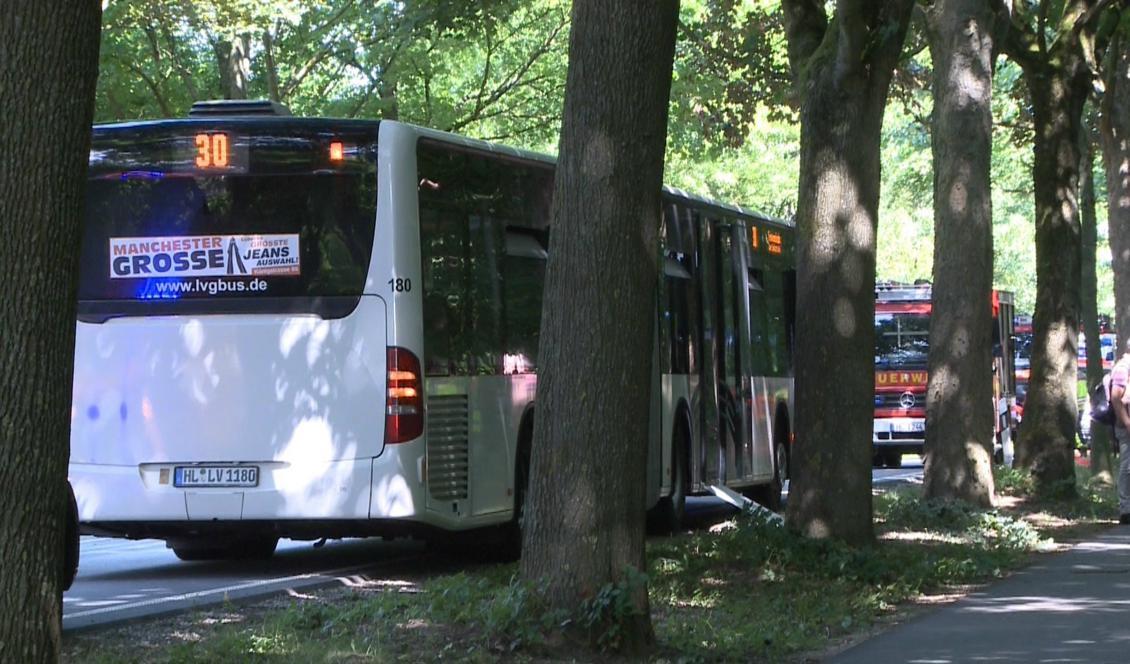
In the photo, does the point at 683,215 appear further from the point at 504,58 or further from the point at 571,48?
the point at 504,58

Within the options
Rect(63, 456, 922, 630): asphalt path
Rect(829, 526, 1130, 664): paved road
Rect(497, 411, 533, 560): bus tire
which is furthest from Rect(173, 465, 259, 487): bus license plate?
Rect(829, 526, 1130, 664): paved road

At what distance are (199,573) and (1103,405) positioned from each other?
10.4 metres

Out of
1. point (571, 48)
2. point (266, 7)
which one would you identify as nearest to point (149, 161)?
point (571, 48)

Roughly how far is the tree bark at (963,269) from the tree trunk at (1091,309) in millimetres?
8978

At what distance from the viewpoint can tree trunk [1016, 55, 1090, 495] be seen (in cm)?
2134

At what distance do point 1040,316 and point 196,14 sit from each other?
1175 cm

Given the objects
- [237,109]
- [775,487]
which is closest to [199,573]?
[237,109]

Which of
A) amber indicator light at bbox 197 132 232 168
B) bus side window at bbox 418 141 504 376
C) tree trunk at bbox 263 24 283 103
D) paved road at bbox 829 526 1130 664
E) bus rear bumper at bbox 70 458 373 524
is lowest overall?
paved road at bbox 829 526 1130 664

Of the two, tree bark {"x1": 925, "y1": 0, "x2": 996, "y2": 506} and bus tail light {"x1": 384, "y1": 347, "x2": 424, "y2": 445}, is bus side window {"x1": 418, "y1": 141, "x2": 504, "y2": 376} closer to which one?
bus tail light {"x1": 384, "y1": 347, "x2": 424, "y2": 445}

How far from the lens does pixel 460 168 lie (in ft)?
45.0

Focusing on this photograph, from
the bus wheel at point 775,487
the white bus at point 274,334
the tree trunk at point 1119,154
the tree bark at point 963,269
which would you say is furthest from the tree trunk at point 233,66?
the white bus at point 274,334

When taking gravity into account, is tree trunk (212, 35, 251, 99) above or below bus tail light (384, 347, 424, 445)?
above

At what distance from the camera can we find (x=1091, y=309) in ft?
95.8

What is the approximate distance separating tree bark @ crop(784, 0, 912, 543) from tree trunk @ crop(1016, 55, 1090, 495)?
8.36 metres
